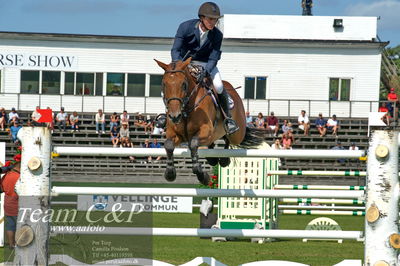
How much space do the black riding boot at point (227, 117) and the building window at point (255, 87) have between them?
29.6 meters

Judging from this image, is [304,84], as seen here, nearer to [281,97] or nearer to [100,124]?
[281,97]

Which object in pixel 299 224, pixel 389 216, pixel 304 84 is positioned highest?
pixel 304 84

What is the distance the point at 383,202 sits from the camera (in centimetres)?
537

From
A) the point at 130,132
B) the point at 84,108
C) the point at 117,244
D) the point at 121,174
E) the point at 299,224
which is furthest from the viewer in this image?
the point at 84,108

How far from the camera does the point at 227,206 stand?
1516 centimetres

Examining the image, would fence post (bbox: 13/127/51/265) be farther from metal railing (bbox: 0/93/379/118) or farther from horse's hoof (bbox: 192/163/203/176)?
metal railing (bbox: 0/93/379/118)

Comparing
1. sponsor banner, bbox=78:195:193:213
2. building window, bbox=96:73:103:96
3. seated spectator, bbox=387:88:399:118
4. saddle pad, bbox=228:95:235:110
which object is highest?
building window, bbox=96:73:103:96

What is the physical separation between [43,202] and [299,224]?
47.0ft

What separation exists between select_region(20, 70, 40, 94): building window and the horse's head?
103 feet

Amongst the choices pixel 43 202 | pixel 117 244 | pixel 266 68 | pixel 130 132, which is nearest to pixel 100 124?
pixel 130 132

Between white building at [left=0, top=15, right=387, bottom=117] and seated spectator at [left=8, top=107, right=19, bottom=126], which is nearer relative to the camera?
seated spectator at [left=8, top=107, right=19, bottom=126]

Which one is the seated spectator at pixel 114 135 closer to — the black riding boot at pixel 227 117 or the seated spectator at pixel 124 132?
the seated spectator at pixel 124 132

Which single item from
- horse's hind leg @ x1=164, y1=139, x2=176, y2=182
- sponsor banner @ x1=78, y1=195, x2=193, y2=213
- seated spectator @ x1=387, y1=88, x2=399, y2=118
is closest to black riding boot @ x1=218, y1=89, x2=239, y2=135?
horse's hind leg @ x1=164, y1=139, x2=176, y2=182

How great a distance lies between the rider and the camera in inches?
308
